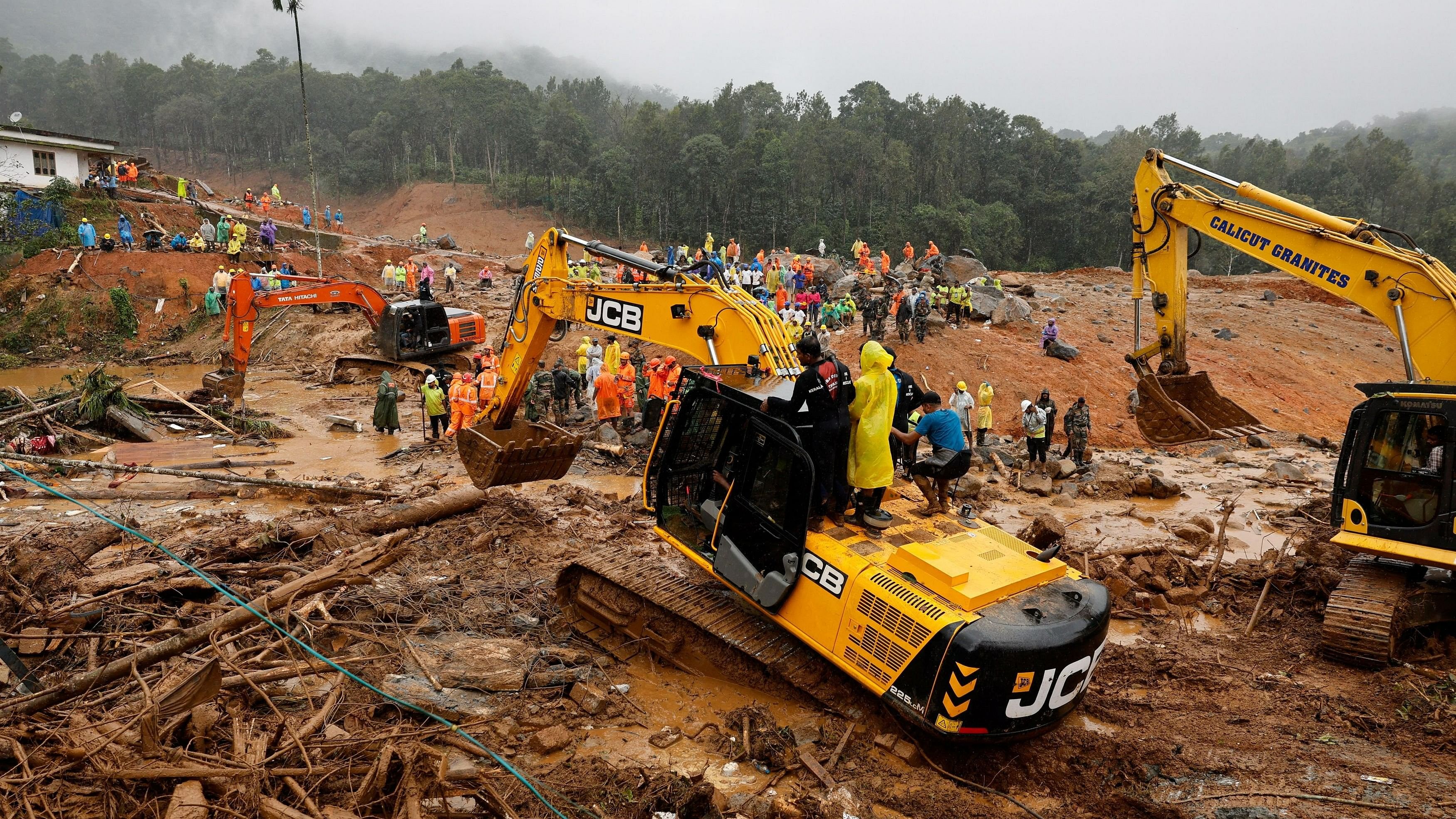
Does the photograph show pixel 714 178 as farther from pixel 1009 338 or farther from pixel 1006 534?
pixel 1006 534

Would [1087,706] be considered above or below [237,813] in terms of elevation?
below

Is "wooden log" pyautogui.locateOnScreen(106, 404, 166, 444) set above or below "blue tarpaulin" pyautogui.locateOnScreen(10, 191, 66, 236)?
below

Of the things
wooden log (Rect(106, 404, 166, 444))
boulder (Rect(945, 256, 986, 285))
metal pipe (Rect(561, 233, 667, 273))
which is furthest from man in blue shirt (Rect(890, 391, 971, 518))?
boulder (Rect(945, 256, 986, 285))

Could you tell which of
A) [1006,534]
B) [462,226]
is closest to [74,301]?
[1006,534]

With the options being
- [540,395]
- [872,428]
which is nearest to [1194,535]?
[872,428]

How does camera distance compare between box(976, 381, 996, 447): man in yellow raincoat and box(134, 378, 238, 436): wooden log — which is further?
box(976, 381, 996, 447): man in yellow raincoat

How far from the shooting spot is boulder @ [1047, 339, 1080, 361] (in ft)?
67.0

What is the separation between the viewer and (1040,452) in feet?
45.9

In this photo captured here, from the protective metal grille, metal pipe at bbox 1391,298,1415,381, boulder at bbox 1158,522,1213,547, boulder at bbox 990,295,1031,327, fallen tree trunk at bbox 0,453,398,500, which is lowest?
fallen tree trunk at bbox 0,453,398,500

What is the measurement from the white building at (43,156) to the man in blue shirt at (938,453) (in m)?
36.6

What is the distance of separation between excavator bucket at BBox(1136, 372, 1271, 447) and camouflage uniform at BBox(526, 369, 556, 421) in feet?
33.0

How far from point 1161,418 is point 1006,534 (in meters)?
6.28

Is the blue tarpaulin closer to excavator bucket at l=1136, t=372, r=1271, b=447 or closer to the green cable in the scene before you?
the green cable

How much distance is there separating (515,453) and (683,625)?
113 inches
